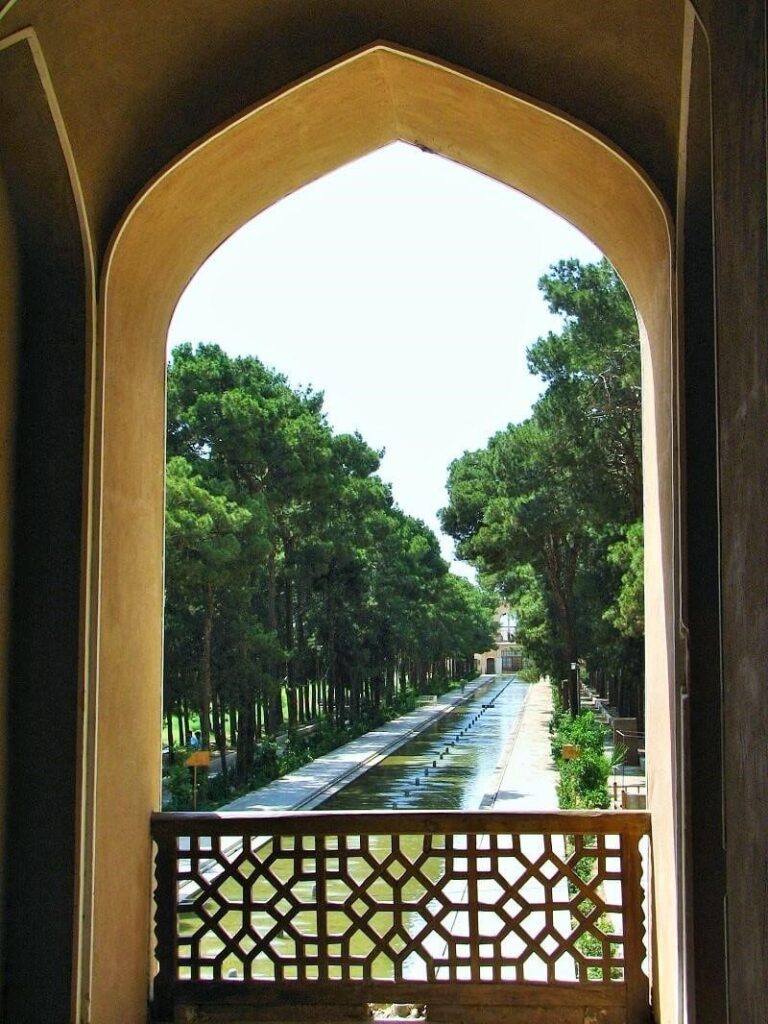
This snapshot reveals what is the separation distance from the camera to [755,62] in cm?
150

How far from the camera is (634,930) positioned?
3801 millimetres

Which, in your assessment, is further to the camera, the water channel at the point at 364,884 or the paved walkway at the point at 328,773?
the paved walkway at the point at 328,773

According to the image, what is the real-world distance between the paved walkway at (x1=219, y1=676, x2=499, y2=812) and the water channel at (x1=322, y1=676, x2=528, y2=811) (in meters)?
0.23

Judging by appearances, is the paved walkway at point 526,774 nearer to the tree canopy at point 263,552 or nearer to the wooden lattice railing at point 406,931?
the tree canopy at point 263,552

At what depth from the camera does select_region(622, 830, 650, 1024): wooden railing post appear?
3.73 metres

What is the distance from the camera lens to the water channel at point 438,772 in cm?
1814

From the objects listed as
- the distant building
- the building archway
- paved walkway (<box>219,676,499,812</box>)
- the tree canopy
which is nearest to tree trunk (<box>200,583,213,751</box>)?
the tree canopy

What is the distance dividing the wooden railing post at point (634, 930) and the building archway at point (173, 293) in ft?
0.30

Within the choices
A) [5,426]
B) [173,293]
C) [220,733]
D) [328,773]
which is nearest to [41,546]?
[5,426]

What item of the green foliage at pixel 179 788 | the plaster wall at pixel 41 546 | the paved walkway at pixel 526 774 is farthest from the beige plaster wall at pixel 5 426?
the green foliage at pixel 179 788

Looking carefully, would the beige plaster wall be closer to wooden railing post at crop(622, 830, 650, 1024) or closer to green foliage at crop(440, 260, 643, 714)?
wooden railing post at crop(622, 830, 650, 1024)

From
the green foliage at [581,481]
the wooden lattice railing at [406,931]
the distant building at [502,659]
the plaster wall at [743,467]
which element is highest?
the green foliage at [581,481]

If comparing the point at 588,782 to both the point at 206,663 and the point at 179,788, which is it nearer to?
the point at 206,663

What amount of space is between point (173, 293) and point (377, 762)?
1987 centimetres
